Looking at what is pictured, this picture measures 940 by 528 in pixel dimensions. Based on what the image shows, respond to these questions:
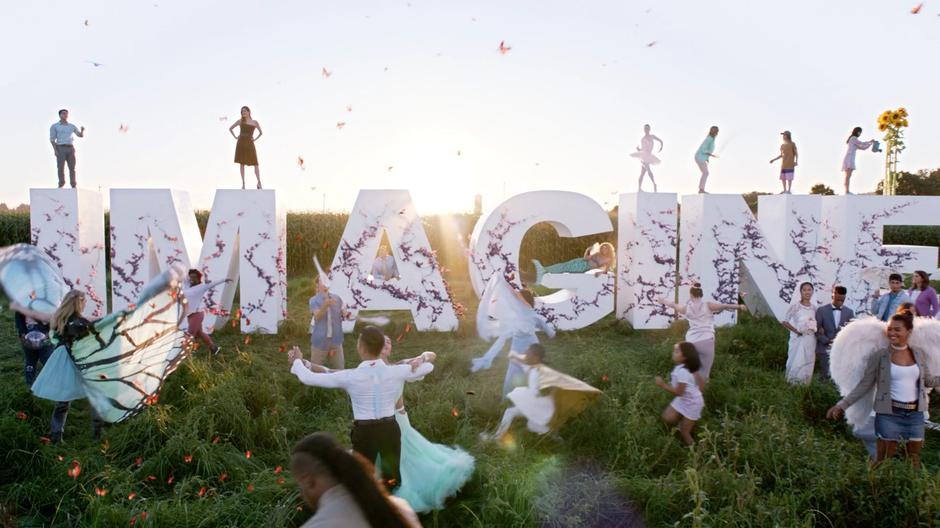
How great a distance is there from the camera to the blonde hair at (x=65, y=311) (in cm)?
599

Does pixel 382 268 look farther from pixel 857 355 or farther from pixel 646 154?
pixel 857 355

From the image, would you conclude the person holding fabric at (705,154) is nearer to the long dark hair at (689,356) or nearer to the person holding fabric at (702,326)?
the person holding fabric at (702,326)

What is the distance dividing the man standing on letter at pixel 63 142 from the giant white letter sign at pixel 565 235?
6.39 metres

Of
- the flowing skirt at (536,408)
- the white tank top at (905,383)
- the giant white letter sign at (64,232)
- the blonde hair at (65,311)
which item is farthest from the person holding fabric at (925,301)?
the giant white letter sign at (64,232)

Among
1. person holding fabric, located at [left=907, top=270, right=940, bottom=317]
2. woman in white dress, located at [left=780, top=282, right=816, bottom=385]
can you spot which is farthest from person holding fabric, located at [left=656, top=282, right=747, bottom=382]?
person holding fabric, located at [left=907, top=270, right=940, bottom=317]

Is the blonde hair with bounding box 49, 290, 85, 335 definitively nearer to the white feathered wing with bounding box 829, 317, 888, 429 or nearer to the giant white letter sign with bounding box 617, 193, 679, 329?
the white feathered wing with bounding box 829, 317, 888, 429

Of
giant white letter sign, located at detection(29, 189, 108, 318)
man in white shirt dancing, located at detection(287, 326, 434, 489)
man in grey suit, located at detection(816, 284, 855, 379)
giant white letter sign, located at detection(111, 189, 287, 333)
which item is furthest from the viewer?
giant white letter sign, located at detection(111, 189, 287, 333)

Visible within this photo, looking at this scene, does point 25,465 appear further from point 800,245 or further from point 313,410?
point 800,245

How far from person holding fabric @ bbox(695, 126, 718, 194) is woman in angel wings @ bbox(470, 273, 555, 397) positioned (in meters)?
5.51

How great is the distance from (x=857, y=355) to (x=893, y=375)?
1.13 feet

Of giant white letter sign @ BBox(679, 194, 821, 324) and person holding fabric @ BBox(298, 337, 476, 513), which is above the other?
giant white letter sign @ BBox(679, 194, 821, 324)

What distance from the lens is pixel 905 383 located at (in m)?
5.32

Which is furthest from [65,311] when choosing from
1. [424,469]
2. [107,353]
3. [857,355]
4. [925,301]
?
[925,301]

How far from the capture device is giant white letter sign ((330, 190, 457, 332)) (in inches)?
421
